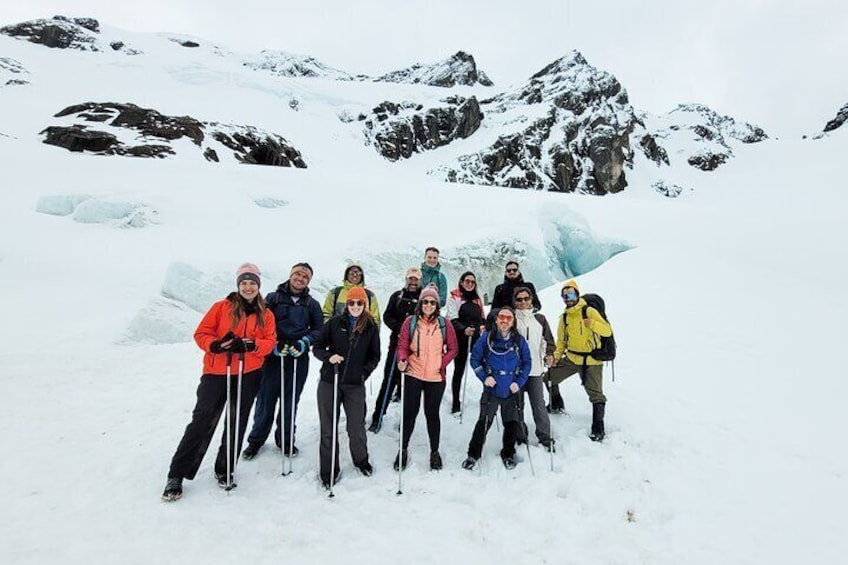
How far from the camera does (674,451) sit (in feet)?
16.4

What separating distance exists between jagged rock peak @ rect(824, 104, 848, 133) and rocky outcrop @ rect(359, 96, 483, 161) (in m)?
93.6

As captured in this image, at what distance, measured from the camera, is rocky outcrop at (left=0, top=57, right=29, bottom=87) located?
50.3 m

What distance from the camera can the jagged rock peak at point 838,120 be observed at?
4008 inches

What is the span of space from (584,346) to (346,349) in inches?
120

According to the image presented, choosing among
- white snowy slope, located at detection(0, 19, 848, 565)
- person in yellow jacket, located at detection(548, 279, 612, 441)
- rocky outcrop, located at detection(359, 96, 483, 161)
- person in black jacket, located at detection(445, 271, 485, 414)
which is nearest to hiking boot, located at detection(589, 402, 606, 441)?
person in yellow jacket, located at detection(548, 279, 612, 441)

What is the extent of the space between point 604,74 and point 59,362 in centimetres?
9672

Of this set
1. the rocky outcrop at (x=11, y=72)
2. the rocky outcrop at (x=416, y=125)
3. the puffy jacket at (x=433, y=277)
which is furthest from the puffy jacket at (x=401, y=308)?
the rocky outcrop at (x=11, y=72)

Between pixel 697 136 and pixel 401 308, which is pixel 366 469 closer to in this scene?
pixel 401 308

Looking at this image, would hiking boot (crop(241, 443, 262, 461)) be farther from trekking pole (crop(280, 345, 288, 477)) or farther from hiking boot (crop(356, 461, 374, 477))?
hiking boot (crop(356, 461, 374, 477))

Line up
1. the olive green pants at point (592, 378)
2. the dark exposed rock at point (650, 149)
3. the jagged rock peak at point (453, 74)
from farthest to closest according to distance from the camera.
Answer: the jagged rock peak at point (453, 74)
the dark exposed rock at point (650, 149)
the olive green pants at point (592, 378)

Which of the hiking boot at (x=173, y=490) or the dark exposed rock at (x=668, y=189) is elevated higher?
the dark exposed rock at (x=668, y=189)

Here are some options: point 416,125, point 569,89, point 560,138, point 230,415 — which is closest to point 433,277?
point 230,415

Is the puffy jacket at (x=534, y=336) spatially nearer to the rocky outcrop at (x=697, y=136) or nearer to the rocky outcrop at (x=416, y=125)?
the rocky outcrop at (x=416, y=125)

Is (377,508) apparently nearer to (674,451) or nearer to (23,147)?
(674,451)
